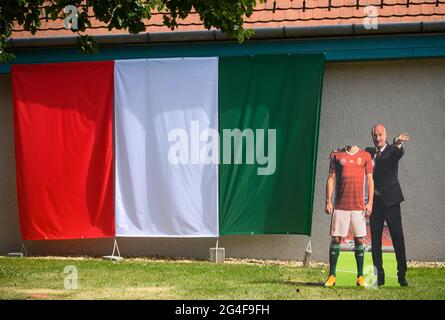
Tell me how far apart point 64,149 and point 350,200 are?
201 inches

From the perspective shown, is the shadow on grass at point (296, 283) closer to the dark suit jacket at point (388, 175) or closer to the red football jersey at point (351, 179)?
the red football jersey at point (351, 179)

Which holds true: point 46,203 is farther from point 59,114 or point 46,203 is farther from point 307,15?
point 307,15

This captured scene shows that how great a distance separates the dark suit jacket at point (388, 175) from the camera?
10.2m

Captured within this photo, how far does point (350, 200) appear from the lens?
399 inches

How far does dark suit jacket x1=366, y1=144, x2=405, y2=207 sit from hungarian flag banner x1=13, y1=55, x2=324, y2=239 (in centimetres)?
255

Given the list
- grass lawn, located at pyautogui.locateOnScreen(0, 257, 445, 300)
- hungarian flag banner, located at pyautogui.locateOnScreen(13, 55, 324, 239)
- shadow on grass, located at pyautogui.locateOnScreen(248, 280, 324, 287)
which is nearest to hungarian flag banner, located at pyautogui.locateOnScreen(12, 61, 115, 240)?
hungarian flag banner, located at pyautogui.locateOnScreen(13, 55, 324, 239)

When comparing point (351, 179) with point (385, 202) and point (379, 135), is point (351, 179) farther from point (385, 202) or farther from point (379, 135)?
point (379, 135)

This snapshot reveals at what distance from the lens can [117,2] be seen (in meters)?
10.1

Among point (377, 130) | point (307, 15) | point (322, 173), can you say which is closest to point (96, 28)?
point (307, 15)

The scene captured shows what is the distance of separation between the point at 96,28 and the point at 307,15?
3.22 metres

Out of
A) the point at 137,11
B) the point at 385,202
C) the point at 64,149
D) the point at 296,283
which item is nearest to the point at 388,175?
the point at 385,202

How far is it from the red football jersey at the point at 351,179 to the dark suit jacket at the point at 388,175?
0.41 ft

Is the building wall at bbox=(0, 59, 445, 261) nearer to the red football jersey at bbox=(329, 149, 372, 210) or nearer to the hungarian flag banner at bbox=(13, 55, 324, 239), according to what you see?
the hungarian flag banner at bbox=(13, 55, 324, 239)
